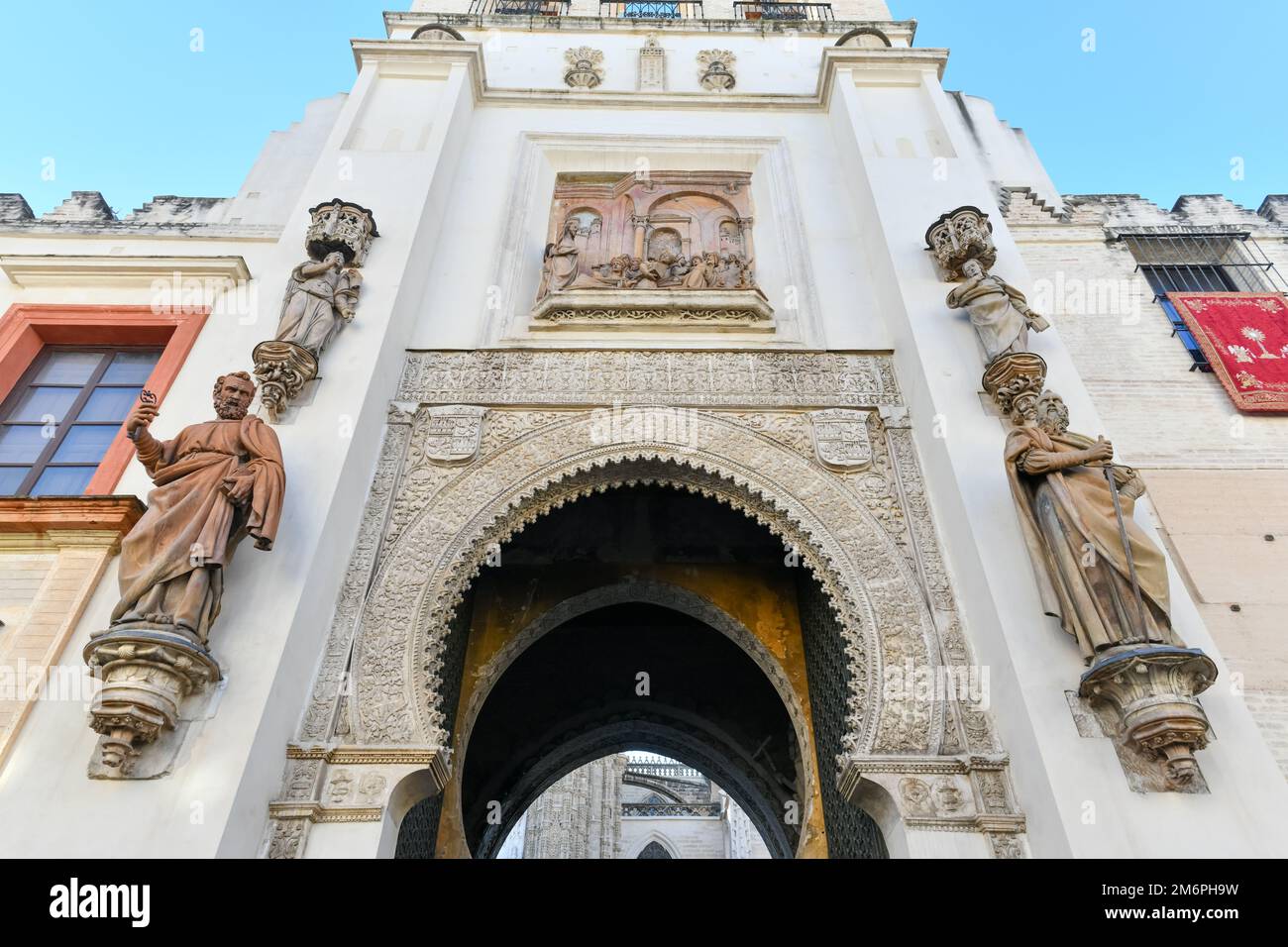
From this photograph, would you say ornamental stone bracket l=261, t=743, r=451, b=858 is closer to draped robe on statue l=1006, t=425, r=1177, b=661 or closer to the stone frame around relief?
the stone frame around relief

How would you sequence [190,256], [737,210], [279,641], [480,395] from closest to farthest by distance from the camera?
[279,641] < [480,395] < [190,256] < [737,210]

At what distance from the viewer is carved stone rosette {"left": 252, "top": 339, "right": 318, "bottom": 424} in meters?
5.41

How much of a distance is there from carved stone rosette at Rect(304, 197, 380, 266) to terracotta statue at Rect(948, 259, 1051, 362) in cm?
463

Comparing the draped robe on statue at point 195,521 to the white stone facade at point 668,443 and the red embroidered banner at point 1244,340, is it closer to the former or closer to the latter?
the white stone facade at point 668,443

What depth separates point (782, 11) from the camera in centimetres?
1116

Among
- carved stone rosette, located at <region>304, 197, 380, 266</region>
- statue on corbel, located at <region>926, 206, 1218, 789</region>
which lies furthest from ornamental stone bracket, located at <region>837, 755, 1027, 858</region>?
carved stone rosette, located at <region>304, 197, 380, 266</region>

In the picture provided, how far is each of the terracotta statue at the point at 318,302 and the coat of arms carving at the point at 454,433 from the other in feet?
3.12

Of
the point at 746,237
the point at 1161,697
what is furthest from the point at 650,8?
the point at 1161,697

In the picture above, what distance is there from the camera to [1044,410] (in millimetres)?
5242

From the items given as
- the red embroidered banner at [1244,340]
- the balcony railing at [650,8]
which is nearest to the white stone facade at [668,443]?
the red embroidered banner at [1244,340]

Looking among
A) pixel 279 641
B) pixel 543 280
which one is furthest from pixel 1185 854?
pixel 543 280

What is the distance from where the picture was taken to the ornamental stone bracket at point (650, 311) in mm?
6805

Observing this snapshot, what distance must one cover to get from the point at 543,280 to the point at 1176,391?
5599 millimetres
